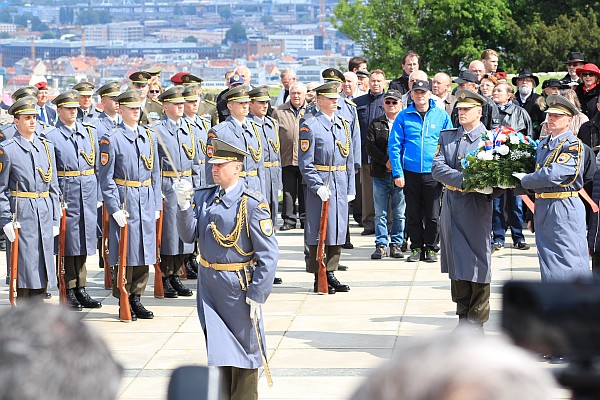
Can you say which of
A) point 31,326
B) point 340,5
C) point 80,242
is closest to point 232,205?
point 80,242

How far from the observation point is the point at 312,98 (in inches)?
634

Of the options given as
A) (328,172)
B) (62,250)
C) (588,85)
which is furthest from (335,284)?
(588,85)

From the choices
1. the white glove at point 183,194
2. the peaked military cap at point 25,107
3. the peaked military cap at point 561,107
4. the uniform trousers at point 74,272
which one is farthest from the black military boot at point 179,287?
the peaked military cap at point 561,107

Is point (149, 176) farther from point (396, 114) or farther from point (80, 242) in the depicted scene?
point (396, 114)

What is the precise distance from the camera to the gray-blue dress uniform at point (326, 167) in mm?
11258

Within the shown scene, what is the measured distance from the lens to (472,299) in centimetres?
924

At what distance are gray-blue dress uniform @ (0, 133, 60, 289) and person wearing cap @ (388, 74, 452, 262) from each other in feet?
12.7

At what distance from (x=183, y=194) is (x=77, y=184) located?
3989 millimetres

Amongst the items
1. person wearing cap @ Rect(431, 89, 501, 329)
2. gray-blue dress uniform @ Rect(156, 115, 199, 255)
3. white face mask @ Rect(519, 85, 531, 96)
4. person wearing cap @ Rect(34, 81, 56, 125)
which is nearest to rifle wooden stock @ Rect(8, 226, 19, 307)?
gray-blue dress uniform @ Rect(156, 115, 199, 255)

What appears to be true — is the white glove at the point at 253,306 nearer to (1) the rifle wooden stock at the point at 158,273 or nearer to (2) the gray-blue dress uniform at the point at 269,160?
(1) the rifle wooden stock at the point at 158,273

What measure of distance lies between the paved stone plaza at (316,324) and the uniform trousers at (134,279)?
27cm

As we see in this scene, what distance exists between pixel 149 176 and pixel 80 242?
38.2 inches

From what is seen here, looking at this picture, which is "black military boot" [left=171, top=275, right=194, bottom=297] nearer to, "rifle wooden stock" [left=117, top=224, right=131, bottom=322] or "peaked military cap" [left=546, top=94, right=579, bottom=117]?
"rifle wooden stock" [left=117, top=224, right=131, bottom=322]

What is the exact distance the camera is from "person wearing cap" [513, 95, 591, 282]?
8.64 m
